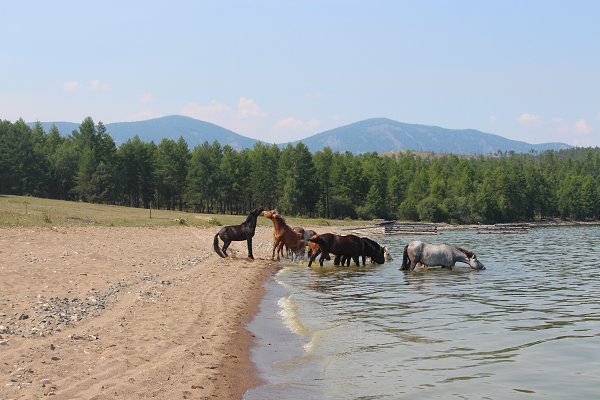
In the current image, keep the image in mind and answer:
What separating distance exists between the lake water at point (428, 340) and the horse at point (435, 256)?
15.1ft

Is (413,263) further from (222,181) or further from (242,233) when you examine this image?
(222,181)

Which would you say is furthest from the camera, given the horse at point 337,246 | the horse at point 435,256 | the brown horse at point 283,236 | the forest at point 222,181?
the forest at point 222,181

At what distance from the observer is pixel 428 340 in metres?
11.4

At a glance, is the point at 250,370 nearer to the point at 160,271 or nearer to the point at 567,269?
Result: the point at 160,271

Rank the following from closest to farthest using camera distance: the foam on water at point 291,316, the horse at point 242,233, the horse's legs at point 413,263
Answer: the foam on water at point 291,316, the horse's legs at point 413,263, the horse at point 242,233

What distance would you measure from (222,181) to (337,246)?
92.6 m

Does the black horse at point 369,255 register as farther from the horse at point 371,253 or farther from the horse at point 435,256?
the horse at point 435,256

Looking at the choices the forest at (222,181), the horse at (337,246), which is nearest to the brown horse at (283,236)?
the horse at (337,246)

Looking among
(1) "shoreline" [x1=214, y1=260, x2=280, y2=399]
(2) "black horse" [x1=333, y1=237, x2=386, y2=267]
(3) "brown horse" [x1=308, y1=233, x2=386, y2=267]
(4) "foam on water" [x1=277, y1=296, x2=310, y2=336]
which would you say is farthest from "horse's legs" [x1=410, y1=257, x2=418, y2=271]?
(1) "shoreline" [x1=214, y1=260, x2=280, y2=399]

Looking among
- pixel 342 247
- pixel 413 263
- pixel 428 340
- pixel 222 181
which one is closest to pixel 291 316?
pixel 428 340

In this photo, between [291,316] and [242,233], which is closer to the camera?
[291,316]

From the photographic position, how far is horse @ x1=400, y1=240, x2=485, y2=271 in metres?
26.2

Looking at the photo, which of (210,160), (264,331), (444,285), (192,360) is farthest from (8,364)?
(210,160)

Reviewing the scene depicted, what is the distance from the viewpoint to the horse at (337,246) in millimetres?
28297
